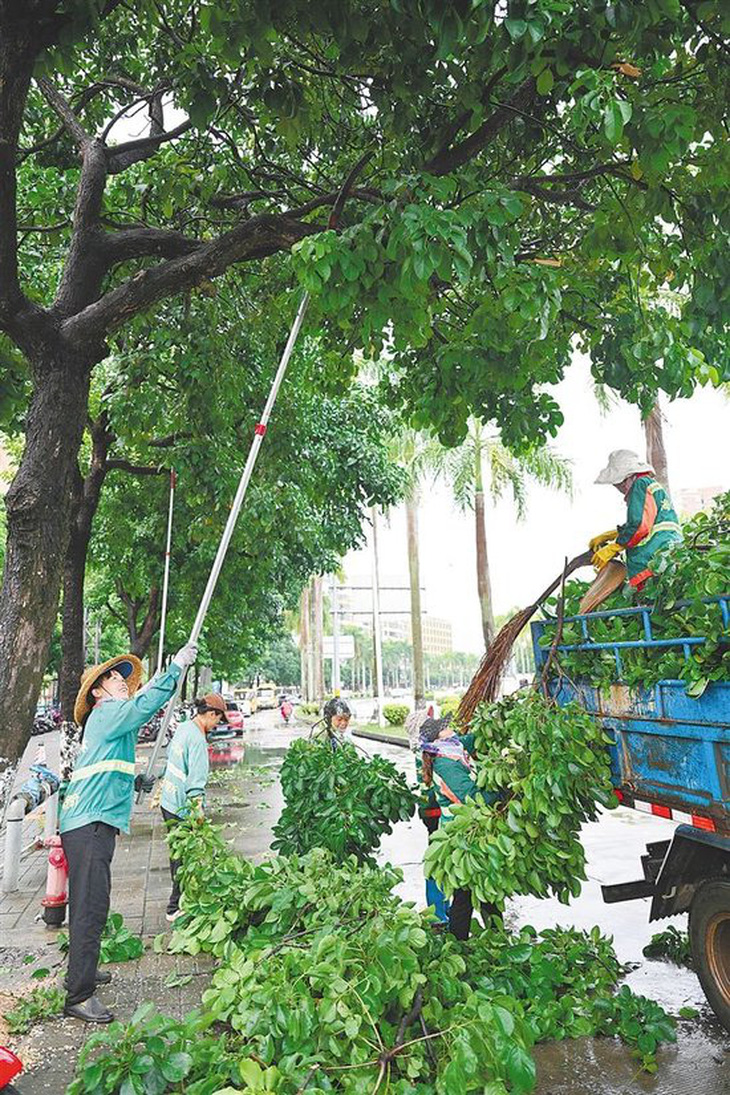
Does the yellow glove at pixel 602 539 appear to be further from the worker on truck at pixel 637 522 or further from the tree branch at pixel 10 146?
the tree branch at pixel 10 146

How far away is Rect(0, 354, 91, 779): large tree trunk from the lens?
177 inches

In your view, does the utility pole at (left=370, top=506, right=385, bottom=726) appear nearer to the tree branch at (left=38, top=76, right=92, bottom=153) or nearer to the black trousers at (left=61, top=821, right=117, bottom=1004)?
the tree branch at (left=38, top=76, right=92, bottom=153)

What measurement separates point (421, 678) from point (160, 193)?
2045cm

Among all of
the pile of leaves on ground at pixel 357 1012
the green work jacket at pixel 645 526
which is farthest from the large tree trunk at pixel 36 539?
the green work jacket at pixel 645 526

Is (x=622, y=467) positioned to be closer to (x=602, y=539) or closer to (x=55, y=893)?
(x=602, y=539)

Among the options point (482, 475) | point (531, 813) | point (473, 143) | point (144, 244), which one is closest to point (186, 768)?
point (531, 813)

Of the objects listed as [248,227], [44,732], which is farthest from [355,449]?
[44,732]

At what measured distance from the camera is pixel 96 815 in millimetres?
4703

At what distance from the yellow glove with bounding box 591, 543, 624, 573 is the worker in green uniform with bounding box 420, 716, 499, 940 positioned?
1400 millimetres

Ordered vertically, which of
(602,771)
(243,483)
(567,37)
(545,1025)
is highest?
(567,37)

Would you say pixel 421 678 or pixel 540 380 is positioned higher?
pixel 540 380

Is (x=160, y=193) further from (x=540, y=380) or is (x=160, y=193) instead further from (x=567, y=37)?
(x=567, y=37)

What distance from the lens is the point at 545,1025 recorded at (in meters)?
4.18

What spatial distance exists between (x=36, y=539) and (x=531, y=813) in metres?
3.06
